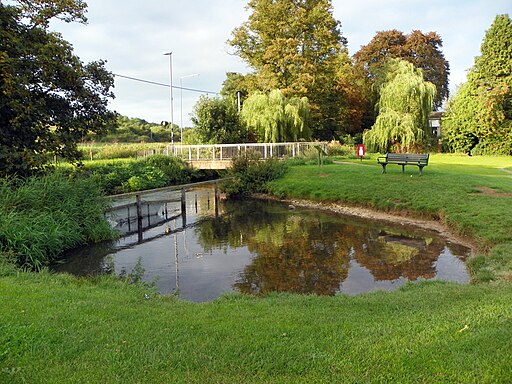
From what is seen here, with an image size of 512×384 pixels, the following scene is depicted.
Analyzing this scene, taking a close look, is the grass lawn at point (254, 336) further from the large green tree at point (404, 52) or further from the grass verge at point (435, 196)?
the large green tree at point (404, 52)

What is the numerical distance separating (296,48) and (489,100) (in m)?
16.6

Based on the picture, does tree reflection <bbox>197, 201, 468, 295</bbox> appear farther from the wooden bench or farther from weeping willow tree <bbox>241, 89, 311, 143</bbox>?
weeping willow tree <bbox>241, 89, 311, 143</bbox>

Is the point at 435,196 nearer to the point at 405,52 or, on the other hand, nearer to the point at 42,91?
the point at 42,91

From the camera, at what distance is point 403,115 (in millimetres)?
32250

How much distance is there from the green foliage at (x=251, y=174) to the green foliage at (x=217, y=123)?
753cm

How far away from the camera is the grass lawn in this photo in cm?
338

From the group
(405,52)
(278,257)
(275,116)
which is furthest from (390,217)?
(405,52)

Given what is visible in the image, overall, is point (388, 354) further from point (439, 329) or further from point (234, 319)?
point (234, 319)

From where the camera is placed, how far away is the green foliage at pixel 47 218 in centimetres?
927

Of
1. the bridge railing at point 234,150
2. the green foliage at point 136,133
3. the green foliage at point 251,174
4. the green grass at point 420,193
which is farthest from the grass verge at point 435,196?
the green foliage at point 136,133

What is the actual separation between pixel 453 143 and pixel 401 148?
10440 millimetres

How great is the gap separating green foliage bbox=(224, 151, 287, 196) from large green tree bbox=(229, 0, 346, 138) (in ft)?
41.1

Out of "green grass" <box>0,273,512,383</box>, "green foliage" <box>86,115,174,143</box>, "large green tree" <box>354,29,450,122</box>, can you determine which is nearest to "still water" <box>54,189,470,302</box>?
"green grass" <box>0,273,512,383</box>

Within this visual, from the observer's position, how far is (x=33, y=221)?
10258mm
